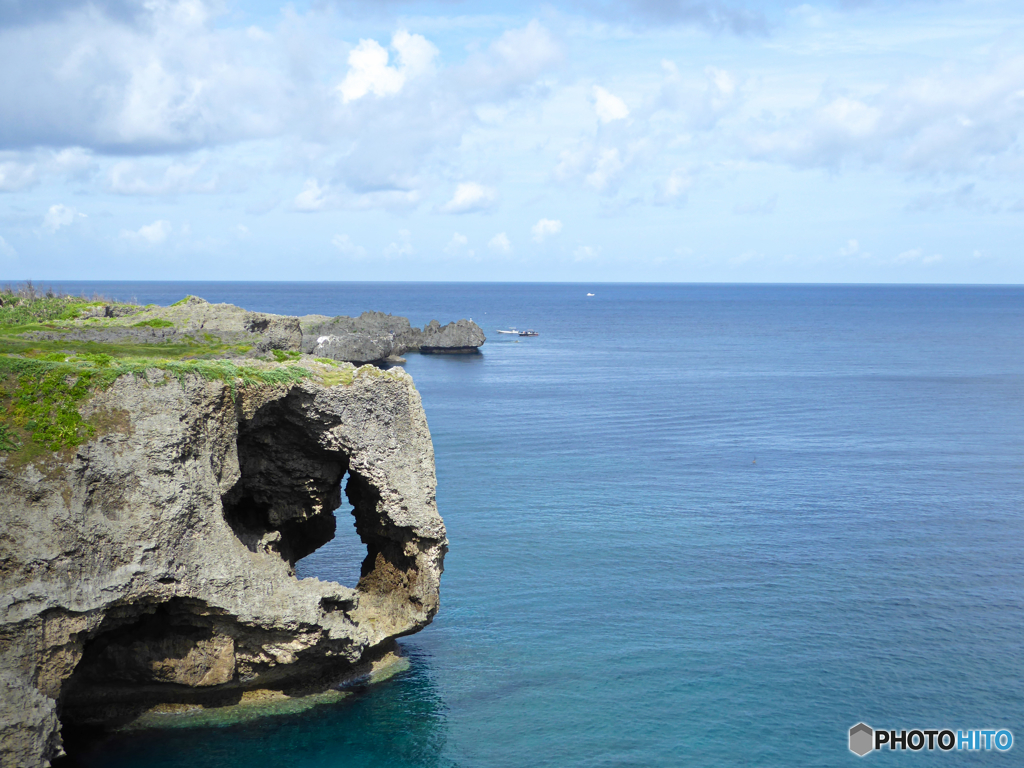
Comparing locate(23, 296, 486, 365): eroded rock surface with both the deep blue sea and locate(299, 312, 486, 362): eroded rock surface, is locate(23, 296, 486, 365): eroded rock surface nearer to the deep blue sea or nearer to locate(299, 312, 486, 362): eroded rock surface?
the deep blue sea

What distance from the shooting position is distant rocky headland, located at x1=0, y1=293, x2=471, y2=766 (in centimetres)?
2320

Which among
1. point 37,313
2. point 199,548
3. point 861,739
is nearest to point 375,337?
point 37,313

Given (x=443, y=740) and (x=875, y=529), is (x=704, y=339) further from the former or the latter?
(x=443, y=740)

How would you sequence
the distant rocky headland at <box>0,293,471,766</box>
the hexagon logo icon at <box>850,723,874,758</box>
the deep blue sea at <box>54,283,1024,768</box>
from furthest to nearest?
the hexagon logo icon at <box>850,723,874,758</box>, the deep blue sea at <box>54,283,1024,768</box>, the distant rocky headland at <box>0,293,471,766</box>

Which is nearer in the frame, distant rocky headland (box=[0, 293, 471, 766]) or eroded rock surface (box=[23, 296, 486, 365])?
distant rocky headland (box=[0, 293, 471, 766])

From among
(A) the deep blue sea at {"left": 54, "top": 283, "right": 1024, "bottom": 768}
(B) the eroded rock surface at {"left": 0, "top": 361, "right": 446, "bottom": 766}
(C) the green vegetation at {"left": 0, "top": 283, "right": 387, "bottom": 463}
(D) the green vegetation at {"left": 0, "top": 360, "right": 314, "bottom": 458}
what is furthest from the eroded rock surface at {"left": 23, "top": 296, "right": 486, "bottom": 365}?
(A) the deep blue sea at {"left": 54, "top": 283, "right": 1024, "bottom": 768}

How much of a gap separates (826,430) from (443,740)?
61233 mm

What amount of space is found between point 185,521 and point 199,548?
3.11 ft

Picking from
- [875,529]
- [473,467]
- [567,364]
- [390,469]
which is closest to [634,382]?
[567,364]

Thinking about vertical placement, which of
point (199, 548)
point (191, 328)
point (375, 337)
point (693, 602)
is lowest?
point (693, 602)

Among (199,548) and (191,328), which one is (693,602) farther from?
(191,328)

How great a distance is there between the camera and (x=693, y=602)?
40.0 metres

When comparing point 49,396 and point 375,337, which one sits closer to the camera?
point 49,396

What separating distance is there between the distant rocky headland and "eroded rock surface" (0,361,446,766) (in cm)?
5
